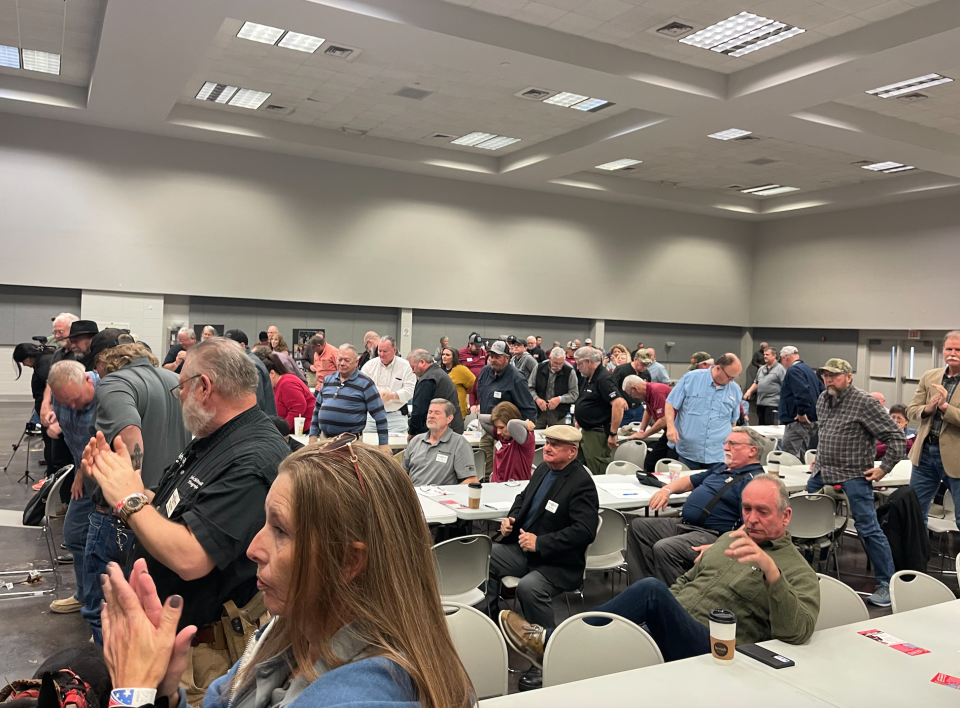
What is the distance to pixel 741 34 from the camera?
8.84m

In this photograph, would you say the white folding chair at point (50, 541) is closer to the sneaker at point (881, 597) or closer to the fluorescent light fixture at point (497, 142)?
the sneaker at point (881, 597)

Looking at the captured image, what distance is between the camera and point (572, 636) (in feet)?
8.91

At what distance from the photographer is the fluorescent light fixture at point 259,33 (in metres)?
9.19

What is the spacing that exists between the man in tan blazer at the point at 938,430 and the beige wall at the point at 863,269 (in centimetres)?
1173

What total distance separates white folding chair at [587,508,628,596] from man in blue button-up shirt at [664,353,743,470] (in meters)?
1.94

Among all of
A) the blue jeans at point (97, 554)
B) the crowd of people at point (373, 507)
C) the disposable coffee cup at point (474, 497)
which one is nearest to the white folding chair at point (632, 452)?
the crowd of people at point (373, 507)

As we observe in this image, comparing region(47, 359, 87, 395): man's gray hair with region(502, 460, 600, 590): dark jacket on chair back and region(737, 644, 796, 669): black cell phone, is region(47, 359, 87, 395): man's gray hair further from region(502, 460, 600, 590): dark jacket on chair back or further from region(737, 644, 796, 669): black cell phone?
region(737, 644, 796, 669): black cell phone

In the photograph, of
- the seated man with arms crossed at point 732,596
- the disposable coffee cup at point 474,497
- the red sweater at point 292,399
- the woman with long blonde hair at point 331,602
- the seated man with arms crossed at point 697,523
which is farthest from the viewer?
the red sweater at point 292,399

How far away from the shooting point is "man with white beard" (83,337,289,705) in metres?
2.03

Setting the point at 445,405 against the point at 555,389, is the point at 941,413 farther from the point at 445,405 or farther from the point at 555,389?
the point at 555,389

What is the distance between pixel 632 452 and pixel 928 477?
8.34ft

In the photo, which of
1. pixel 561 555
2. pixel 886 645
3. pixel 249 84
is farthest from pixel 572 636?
pixel 249 84

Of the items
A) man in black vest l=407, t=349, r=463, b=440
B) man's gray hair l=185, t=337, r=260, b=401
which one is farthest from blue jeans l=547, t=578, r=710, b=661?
man in black vest l=407, t=349, r=463, b=440

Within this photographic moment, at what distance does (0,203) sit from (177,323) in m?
3.38
